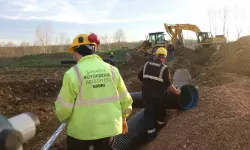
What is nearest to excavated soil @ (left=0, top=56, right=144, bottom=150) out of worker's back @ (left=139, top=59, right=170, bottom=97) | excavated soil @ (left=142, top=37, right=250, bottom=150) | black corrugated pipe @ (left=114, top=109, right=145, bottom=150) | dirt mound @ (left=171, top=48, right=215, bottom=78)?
black corrugated pipe @ (left=114, top=109, right=145, bottom=150)

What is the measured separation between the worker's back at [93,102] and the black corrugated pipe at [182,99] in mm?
3907

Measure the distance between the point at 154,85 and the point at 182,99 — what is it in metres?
1.45

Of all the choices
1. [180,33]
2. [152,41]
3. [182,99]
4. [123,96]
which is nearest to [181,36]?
[180,33]

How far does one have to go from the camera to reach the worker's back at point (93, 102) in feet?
10.3

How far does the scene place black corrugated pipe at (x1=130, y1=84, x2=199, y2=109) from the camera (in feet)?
23.2

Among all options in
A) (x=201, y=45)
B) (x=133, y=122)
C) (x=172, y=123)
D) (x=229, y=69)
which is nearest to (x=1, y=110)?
(x=133, y=122)

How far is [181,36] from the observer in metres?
28.6

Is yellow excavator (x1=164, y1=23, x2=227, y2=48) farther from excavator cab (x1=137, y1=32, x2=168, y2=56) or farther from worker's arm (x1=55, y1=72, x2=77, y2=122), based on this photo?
worker's arm (x1=55, y1=72, x2=77, y2=122)

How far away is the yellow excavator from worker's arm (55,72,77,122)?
1008 inches

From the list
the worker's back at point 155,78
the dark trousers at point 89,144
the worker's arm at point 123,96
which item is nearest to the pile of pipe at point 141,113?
the worker's back at point 155,78

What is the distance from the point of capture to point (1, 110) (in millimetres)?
9211

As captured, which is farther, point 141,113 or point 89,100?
point 141,113

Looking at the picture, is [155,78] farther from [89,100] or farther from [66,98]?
[66,98]

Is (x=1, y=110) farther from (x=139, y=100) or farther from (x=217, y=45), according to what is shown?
(x=217, y=45)
